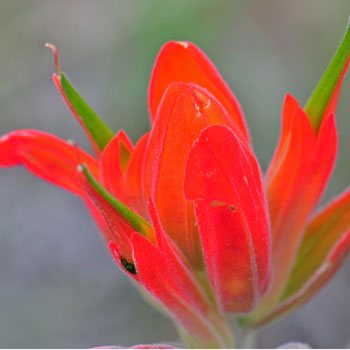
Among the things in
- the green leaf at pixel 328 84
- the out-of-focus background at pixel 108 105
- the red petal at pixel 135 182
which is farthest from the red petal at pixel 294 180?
the out-of-focus background at pixel 108 105

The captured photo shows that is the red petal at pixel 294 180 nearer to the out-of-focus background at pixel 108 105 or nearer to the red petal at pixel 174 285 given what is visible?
the red petal at pixel 174 285

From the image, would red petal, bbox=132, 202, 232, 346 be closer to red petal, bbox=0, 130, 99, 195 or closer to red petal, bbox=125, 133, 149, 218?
red petal, bbox=125, 133, 149, 218

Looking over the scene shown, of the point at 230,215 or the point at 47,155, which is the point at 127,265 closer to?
the point at 230,215

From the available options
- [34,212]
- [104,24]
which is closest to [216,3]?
[104,24]

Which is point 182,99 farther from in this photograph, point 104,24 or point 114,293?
point 104,24

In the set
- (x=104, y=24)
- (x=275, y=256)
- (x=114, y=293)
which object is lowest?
(x=114, y=293)

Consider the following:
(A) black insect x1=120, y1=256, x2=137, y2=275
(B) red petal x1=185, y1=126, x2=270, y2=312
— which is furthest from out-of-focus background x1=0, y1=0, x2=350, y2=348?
(A) black insect x1=120, y1=256, x2=137, y2=275
